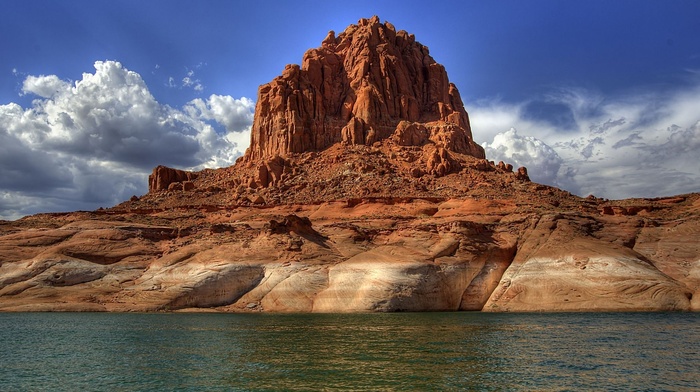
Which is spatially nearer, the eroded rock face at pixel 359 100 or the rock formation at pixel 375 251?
the rock formation at pixel 375 251

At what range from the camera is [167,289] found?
67250 millimetres

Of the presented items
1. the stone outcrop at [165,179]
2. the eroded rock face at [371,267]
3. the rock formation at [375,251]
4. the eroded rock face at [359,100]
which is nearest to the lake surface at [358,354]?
the eroded rock face at [371,267]

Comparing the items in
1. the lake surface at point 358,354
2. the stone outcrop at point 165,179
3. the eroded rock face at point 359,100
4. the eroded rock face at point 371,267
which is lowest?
the lake surface at point 358,354

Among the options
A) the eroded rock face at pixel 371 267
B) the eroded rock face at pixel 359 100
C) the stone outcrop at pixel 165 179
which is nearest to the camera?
the eroded rock face at pixel 371 267

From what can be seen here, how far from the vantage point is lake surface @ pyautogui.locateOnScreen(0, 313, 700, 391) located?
24969 mm

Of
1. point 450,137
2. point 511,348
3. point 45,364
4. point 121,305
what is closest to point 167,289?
point 121,305

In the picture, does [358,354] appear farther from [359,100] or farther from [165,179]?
[165,179]

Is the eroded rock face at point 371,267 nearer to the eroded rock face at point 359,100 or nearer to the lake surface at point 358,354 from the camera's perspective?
the lake surface at point 358,354

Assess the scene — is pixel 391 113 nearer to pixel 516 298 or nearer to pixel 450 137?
pixel 450 137

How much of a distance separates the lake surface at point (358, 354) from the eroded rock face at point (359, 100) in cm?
8800

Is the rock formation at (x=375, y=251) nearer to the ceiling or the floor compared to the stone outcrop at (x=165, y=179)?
nearer to the floor

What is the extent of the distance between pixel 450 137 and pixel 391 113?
59.2 ft

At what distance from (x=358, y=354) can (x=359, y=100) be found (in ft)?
372

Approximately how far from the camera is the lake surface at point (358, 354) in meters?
25.0
